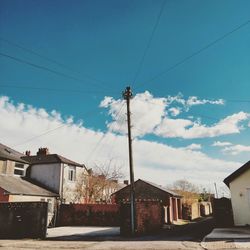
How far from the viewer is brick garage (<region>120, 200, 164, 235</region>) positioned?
1670 cm

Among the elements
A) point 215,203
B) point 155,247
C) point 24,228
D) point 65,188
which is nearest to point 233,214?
point 215,203

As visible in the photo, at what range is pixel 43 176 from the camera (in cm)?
3016

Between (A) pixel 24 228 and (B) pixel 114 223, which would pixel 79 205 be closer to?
(B) pixel 114 223

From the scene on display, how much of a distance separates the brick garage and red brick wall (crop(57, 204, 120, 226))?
8.51 meters

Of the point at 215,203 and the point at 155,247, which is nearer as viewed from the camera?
the point at 155,247

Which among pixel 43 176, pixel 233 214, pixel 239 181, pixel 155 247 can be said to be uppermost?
pixel 43 176

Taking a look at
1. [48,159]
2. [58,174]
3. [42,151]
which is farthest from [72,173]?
[42,151]

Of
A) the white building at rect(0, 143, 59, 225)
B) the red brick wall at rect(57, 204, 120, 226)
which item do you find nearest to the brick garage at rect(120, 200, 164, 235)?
the red brick wall at rect(57, 204, 120, 226)

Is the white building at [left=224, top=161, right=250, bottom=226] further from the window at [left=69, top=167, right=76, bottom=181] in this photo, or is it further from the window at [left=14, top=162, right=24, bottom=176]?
the window at [left=14, top=162, right=24, bottom=176]

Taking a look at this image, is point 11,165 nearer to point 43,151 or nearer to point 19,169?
point 19,169

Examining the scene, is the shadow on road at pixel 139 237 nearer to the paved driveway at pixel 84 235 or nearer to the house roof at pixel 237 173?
the paved driveway at pixel 84 235

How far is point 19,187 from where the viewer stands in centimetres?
2470

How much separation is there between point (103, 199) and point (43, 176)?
401 inches

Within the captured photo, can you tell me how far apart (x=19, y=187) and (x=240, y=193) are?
1901 centimetres
